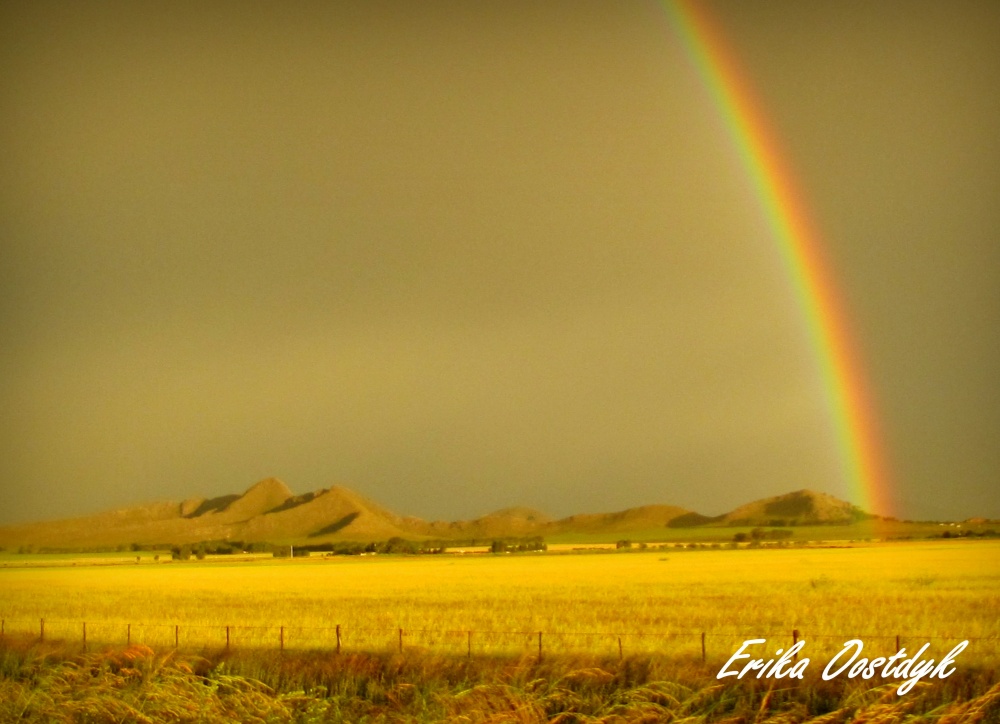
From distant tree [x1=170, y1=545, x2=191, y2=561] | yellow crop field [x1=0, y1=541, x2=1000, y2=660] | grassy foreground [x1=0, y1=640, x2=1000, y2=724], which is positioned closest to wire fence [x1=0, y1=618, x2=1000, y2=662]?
yellow crop field [x1=0, y1=541, x2=1000, y2=660]

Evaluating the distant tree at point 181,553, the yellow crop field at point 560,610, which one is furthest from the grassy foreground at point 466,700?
the distant tree at point 181,553

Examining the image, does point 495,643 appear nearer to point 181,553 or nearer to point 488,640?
point 488,640

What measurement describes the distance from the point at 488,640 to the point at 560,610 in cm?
1110

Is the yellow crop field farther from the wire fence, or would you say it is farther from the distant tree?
the distant tree

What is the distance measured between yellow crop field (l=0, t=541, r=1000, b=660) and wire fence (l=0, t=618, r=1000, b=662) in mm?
83

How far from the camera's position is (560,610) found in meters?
39.3

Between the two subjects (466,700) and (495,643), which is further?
(495,643)

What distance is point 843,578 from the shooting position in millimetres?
54438

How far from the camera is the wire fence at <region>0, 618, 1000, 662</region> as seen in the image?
24.2 meters

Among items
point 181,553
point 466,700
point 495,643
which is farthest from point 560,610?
point 181,553

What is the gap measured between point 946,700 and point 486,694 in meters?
6.67

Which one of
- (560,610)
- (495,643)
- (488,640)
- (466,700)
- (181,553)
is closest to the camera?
(466,700)

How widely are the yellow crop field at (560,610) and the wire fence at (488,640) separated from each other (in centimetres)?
8

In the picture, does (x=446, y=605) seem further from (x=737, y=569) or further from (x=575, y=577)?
(x=737, y=569)
